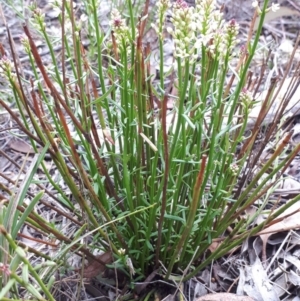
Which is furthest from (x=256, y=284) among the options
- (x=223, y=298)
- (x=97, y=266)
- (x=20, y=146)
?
(x=20, y=146)

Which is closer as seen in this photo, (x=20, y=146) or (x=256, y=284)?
(x=256, y=284)

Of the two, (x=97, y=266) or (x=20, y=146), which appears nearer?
(x=97, y=266)

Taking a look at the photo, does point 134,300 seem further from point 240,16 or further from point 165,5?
point 240,16

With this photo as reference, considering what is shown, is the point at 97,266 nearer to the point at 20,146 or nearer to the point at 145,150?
the point at 145,150

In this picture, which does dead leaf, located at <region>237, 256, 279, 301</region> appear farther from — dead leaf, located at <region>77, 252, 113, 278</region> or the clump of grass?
dead leaf, located at <region>77, 252, 113, 278</region>

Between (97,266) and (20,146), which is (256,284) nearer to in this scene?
(97,266)

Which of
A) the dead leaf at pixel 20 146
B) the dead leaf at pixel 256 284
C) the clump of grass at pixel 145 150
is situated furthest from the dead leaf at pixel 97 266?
the dead leaf at pixel 20 146

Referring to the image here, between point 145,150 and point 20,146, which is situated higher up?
point 145,150

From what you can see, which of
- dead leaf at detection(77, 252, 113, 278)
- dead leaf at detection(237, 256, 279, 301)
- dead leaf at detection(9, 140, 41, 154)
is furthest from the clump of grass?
dead leaf at detection(9, 140, 41, 154)

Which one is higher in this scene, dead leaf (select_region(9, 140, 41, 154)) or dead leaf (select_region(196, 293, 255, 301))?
dead leaf (select_region(196, 293, 255, 301))

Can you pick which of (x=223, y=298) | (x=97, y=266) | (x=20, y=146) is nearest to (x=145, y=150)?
(x=97, y=266)

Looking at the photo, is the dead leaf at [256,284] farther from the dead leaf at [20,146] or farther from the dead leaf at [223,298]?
the dead leaf at [20,146]

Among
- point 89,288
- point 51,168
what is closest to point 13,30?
point 51,168
